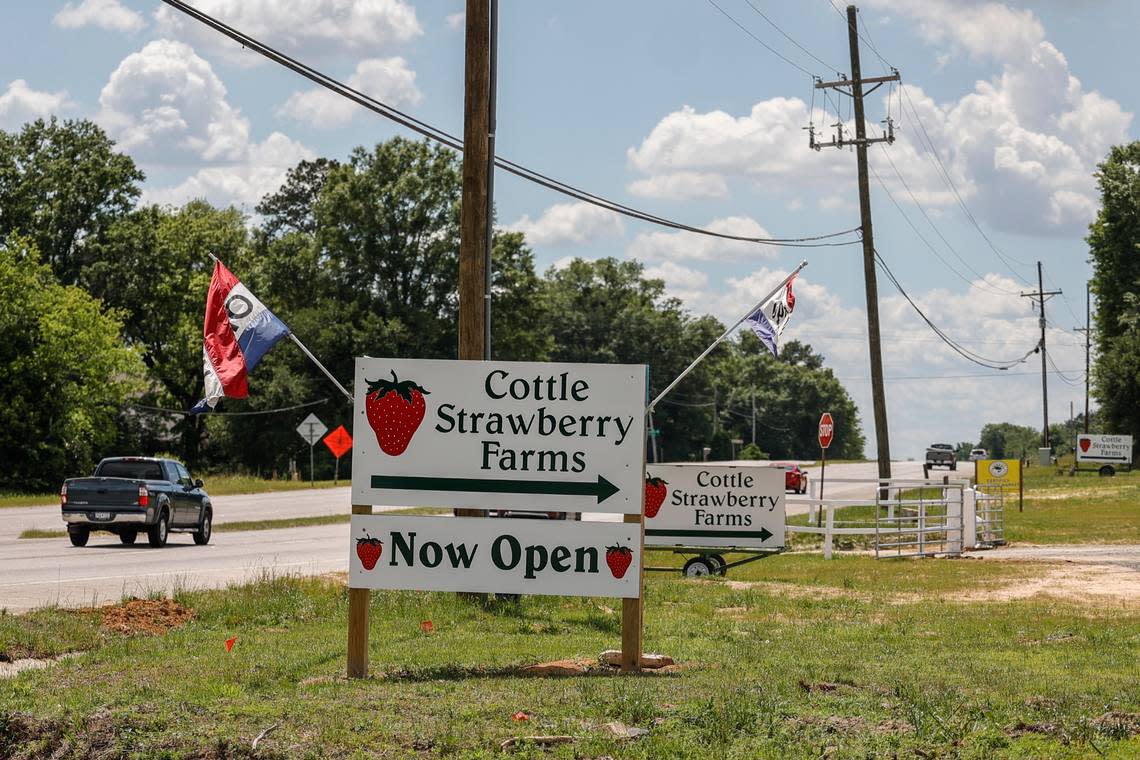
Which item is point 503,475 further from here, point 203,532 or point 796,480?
point 796,480

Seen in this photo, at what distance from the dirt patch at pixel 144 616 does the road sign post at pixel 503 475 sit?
4344 mm

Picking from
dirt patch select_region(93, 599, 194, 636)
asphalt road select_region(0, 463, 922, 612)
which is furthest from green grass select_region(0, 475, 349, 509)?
dirt patch select_region(93, 599, 194, 636)

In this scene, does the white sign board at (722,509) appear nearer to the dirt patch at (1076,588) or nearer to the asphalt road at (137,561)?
the asphalt road at (137,561)

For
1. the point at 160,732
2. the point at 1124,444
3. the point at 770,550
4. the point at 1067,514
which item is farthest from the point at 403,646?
the point at 1124,444

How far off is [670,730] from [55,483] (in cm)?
5312

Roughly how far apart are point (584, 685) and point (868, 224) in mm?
28896

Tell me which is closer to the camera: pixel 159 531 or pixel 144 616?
pixel 144 616

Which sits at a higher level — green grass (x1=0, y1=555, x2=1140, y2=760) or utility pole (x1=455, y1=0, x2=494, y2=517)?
utility pole (x1=455, y1=0, x2=494, y2=517)

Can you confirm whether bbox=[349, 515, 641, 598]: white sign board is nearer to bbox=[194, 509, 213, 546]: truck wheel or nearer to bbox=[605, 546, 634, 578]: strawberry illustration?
bbox=[605, 546, 634, 578]: strawberry illustration

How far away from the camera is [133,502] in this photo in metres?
27.9

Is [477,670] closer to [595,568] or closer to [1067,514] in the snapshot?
[595,568]

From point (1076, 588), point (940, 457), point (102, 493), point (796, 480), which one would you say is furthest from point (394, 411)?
point (940, 457)

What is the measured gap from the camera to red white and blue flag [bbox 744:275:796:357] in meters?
17.9

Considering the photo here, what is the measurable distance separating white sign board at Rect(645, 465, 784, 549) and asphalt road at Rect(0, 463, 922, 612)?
78.2 inches
